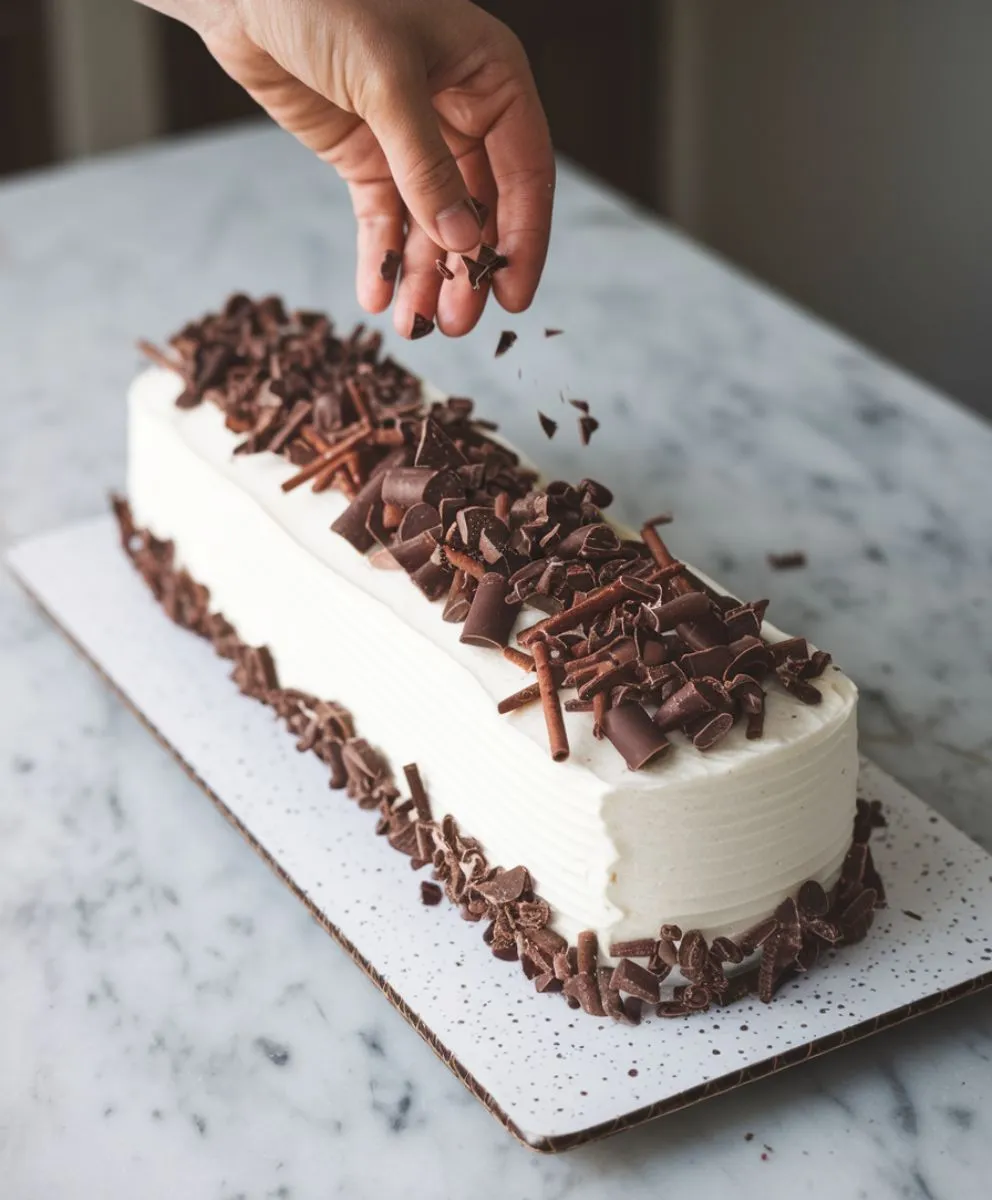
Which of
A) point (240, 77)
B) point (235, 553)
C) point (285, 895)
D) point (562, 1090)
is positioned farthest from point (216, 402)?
point (562, 1090)

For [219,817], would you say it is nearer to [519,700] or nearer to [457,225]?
[519,700]

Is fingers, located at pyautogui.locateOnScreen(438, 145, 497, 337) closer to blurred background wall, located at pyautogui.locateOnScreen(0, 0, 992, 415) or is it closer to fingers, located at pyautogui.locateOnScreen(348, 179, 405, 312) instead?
fingers, located at pyautogui.locateOnScreen(348, 179, 405, 312)

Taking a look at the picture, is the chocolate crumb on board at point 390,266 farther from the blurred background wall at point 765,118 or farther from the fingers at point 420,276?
the blurred background wall at point 765,118

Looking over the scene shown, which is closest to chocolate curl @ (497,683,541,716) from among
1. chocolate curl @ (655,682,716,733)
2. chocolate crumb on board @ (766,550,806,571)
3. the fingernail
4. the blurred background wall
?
chocolate curl @ (655,682,716,733)

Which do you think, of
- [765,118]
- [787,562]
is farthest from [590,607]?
[765,118]

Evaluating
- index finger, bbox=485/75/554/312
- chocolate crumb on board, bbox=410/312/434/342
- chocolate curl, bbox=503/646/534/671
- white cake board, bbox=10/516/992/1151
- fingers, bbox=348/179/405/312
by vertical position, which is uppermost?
index finger, bbox=485/75/554/312

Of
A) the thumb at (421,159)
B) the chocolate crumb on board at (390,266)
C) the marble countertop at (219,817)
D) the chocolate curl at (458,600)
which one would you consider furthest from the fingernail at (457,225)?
the marble countertop at (219,817)
